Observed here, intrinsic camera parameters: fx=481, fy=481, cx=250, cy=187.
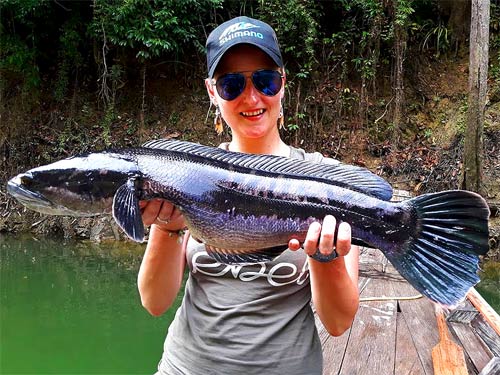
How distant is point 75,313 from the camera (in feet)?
23.5

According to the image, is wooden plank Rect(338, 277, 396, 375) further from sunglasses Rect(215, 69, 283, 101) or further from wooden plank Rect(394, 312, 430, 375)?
sunglasses Rect(215, 69, 283, 101)

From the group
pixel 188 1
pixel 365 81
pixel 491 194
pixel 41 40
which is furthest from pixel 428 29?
pixel 41 40

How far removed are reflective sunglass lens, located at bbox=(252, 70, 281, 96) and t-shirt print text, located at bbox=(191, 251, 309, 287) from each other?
660 mm

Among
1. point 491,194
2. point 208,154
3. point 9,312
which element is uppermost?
point 208,154

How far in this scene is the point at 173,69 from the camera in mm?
13102

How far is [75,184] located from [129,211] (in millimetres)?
216

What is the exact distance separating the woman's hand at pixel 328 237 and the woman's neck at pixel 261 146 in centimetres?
53

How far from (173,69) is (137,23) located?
2081mm

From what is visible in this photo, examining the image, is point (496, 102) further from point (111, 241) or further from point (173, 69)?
point (111, 241)

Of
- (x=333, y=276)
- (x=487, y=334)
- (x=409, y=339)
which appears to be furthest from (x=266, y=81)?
(x=487, y=334)

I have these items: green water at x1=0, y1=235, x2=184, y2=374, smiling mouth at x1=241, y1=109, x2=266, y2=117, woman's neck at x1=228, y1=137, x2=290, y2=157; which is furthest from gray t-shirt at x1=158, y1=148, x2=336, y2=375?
green water at x1=0, y1=235, x2=184, y2=374

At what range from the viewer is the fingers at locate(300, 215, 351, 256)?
1493 millimetres

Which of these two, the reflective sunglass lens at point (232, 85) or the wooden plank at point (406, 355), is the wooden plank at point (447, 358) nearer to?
the wooden plank at point (406, 355)

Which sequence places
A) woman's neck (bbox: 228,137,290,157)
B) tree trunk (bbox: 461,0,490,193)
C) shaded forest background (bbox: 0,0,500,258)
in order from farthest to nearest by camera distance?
shaded forest background (bbox: 0,0,500,258) < tree trunk (bbox: 461,0,490,193) < woman's neck (bbox: 228,137,290,157)
